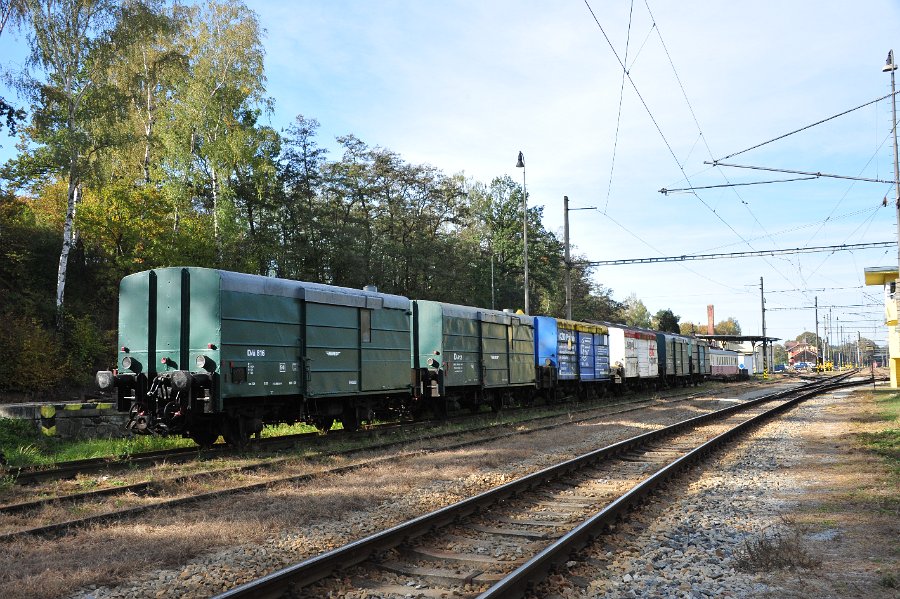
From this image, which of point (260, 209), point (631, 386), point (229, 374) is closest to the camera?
point (229, 374)

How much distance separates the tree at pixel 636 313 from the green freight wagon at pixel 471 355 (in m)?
97.6

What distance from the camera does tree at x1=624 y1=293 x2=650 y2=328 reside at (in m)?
122

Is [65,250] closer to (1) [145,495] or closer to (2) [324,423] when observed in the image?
(2) [324,423]

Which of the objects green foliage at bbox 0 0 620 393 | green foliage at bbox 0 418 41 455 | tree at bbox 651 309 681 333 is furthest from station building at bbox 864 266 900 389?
tree at bbox 651 309 681 333

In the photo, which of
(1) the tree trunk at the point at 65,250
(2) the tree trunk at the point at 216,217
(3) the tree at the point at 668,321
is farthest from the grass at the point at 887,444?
(3) the tree at the point at 668,321

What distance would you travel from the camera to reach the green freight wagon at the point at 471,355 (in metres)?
19.5

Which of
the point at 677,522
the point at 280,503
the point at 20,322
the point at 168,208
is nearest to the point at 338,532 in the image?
the point at 280,503

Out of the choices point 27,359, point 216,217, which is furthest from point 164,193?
point 27,359

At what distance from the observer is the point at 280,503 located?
867cm

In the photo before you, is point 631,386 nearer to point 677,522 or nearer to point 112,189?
point 112,189

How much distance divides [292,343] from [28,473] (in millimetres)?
5107

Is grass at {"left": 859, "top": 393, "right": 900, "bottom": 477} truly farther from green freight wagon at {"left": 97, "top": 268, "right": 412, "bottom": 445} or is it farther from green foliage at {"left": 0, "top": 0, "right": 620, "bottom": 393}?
Result: green foliage at {"left": 0, "top": 0, "right": 620, "bottom": 393}

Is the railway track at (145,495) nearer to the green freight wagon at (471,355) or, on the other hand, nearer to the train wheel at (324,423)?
the train wheel at (324,423)

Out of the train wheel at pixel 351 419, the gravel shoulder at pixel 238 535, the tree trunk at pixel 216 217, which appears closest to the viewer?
the gravel shoulder at pixel 238 535
